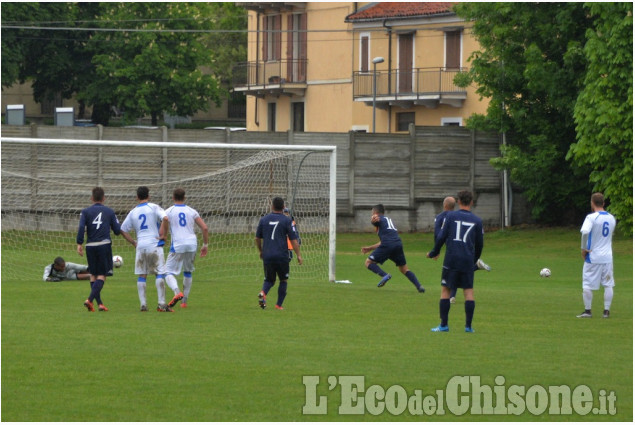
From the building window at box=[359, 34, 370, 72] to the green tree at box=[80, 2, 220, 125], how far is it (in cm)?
1623

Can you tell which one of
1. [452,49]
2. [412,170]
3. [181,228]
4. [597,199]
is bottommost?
[181,228]

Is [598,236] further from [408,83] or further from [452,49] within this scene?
[408,83]

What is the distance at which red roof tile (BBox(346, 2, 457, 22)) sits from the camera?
4834 centimetres

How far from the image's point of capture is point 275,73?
55469 millimetres

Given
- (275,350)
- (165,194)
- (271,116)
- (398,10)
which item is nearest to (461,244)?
(275,350)

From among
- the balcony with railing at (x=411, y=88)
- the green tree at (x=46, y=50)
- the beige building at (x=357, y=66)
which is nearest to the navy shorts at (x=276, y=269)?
the beige building at (x=357, y=66)

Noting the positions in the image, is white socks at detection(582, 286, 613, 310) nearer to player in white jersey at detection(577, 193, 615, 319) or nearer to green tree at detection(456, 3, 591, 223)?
player in white jersey at detection(577, 193, 615, 319)

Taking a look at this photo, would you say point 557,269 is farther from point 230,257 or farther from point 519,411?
point 519,411

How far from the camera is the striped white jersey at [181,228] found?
17.1 meters

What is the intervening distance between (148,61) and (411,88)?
20.6m

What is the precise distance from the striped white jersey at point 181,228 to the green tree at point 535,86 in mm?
20237

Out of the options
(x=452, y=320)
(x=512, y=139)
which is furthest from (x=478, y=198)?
(x=452, y=320)

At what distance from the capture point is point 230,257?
28.7 metres

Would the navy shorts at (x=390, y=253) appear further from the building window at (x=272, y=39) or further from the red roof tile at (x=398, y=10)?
the building window at (x=272, y=39)
